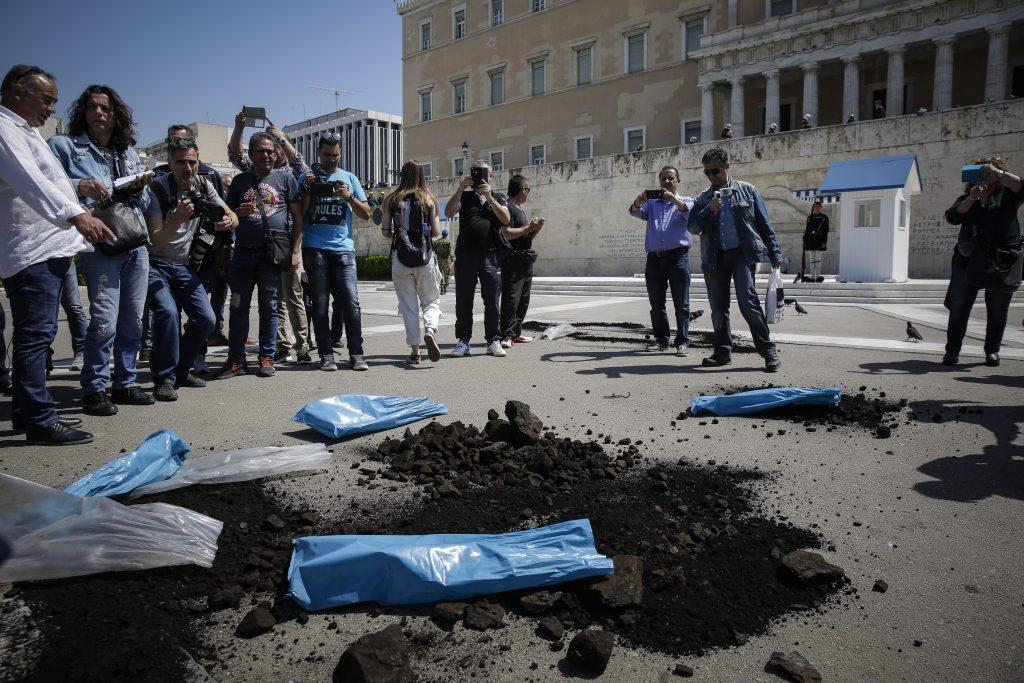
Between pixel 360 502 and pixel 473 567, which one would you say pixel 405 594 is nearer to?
pixel 473 567

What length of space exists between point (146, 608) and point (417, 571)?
86 centimetres

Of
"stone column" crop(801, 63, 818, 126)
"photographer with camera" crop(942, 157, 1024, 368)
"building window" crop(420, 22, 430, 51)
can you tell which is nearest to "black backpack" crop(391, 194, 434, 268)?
"photographer with camera" crop(942, 157, 1024, 368)

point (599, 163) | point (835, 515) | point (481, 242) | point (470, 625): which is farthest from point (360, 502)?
point (599, 163)

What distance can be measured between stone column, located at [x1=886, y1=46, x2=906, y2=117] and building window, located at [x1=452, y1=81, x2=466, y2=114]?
28311 millimetres

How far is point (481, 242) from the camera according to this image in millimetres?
7348

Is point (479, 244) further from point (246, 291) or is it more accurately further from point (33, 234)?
point (33, 234)

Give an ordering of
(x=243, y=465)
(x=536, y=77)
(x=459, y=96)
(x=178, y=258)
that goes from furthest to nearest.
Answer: (x=459, y=96)
(x=536, y=77)
(x=178, y=258)
(x=243, y=465)

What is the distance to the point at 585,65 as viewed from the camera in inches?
1660

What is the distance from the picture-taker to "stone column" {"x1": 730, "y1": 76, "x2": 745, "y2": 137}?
3353cm

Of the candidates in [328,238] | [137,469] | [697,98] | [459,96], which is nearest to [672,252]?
[328,238]

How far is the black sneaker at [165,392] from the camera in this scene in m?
5.27

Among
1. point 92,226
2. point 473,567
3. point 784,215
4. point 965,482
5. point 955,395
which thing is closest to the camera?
point 473,567

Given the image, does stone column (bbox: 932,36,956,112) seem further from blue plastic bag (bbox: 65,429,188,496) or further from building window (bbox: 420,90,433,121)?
building window (bbox: 420,90,433,121)

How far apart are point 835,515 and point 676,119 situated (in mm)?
38644
